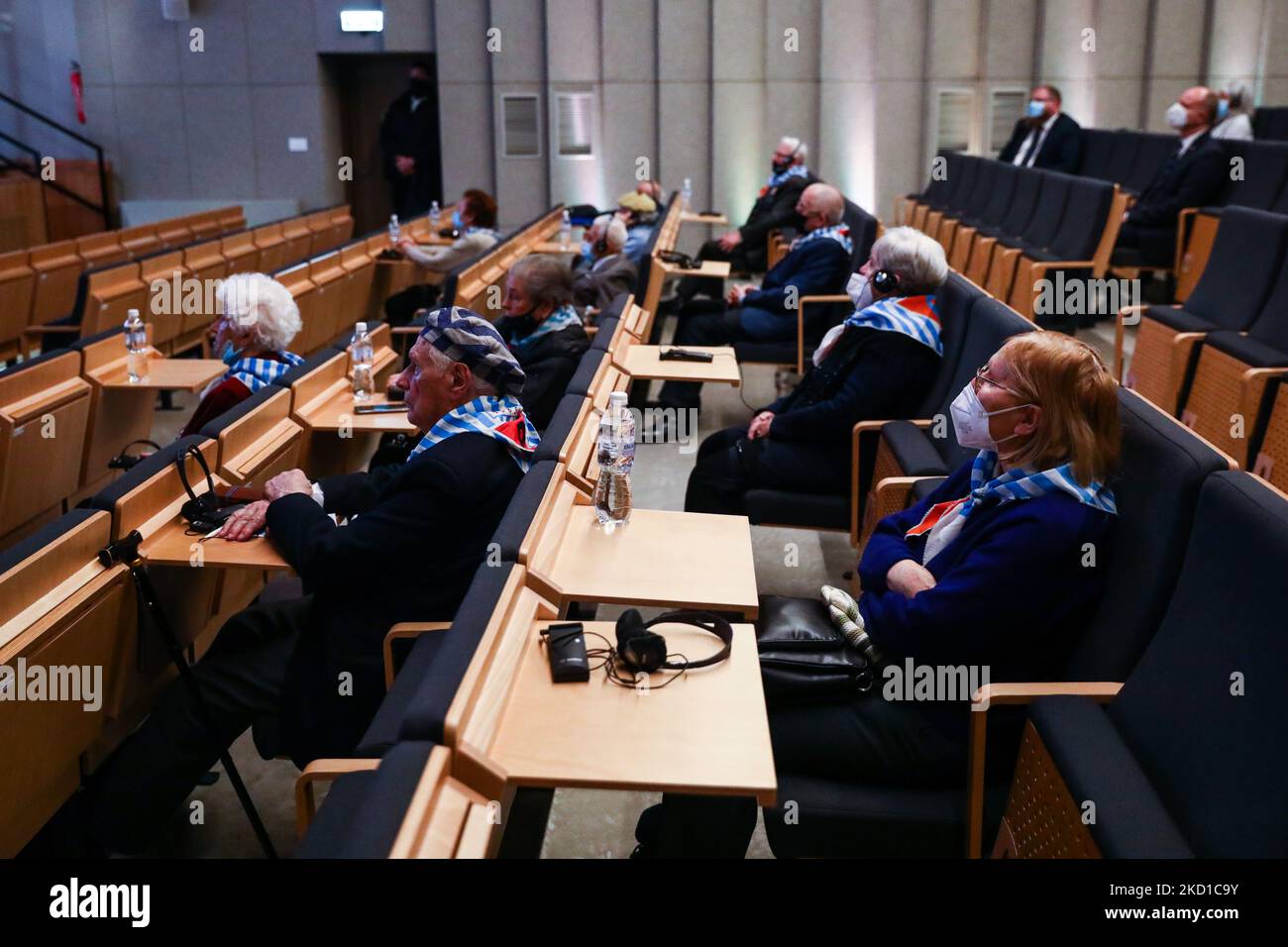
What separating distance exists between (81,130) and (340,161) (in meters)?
2.75

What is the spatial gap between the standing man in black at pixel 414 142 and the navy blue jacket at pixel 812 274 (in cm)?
735

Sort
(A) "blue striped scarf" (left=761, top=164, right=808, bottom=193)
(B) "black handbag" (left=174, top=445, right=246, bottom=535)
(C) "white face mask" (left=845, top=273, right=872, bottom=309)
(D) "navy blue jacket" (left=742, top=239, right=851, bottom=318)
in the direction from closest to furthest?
→ (B) "black handbag" (left=174, top=445, right=246, bottom=535) → (C) "white face mask" (left=845, top=273, right=872, bottom=309) → (D) "navy blue jacket" (left=742, top=239, right=851, bottom=318) → (A) "blue striped scarf" (left=761, top=164, right=808, bottom=193)

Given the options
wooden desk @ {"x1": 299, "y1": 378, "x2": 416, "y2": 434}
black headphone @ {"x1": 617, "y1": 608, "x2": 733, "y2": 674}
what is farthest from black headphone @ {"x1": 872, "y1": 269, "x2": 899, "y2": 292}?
black headphone @ {"x1": 617, "y1": 608, "x2": 733, "y2": 674}

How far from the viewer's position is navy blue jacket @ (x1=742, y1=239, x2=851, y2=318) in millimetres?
6359

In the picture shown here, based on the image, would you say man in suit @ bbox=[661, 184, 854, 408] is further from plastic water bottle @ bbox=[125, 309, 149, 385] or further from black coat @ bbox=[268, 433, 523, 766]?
black coat @ bbox=[268, 433, 523, 766]

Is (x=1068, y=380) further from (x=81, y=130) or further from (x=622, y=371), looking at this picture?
(x=81, y=130)

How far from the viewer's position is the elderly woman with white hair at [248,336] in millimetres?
3947

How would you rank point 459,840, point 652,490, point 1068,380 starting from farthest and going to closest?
point 652,490 < point 1068,380 < point 459,840

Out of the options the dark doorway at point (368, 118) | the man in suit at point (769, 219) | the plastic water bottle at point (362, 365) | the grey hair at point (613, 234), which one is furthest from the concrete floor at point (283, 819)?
the dark doorway at point (368, 118)

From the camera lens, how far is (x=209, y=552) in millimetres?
2824

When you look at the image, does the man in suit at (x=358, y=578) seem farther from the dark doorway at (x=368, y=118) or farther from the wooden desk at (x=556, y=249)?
the dark doorway at (x=368, y=118)

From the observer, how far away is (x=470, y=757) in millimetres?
1694

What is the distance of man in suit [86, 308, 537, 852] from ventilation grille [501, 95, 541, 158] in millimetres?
10466
